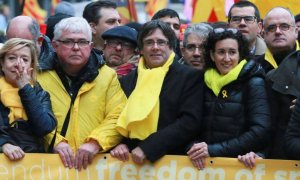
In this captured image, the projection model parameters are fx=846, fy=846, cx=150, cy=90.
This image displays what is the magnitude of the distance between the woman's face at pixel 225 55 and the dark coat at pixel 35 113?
1.32m

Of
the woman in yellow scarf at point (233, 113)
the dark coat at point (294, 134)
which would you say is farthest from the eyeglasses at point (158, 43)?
the dark coat at point (294, 134)

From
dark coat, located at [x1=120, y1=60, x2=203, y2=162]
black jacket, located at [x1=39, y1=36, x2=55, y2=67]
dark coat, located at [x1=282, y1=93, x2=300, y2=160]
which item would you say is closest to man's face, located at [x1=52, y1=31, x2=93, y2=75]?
black jacket, located at [x1=39, y1=36, x2=55, y2=67]

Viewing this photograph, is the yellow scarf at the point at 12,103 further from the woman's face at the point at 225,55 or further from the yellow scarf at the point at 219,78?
the woman's face at the point at 225,55

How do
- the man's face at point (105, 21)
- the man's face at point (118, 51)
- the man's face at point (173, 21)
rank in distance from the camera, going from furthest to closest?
the man's face at point (105, 21)
the man's face at point (173, 21)
the man's face at point (118, 51)

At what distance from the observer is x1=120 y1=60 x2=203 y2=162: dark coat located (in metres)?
6.22

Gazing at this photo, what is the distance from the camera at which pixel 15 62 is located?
6398mm

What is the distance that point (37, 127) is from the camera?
6.23 meters

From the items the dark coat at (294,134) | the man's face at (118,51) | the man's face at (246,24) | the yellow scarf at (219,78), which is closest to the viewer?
the dark coat at (294,134)

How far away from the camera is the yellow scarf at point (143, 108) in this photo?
6238mm

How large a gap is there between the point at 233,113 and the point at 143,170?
798mm

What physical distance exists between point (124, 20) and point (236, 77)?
5761 millimetres

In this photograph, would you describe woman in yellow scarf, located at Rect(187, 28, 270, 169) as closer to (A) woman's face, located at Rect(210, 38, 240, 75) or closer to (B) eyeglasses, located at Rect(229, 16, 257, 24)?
(A) woman's face, located at Rect(210, 38, 240, 75)

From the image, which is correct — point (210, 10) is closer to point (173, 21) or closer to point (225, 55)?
point (173, 21)

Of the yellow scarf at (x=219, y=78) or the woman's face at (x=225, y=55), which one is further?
the woman's face at (x=225, y=55)
